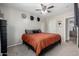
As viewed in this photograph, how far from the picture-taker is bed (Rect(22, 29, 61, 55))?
1.33 meters

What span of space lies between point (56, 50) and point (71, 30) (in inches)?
15.5

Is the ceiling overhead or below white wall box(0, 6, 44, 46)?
overhead

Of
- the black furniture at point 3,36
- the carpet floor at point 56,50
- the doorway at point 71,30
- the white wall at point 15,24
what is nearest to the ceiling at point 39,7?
the white wall at point 15,24

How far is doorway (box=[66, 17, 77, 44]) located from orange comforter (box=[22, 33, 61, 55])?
0.50 ft

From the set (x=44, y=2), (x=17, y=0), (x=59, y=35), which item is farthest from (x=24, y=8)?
(x=59, y=35)

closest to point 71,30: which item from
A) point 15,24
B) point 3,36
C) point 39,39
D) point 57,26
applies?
point 57,26

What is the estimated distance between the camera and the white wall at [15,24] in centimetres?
127

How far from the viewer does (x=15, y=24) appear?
1.31 metres

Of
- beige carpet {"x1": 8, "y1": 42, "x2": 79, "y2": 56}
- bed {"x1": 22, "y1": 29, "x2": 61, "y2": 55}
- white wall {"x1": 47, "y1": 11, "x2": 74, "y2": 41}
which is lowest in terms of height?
beige carpet {"x1": 8, "y1": 42, "x2": 79, "y2": 56}

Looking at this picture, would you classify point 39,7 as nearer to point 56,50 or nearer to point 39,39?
point 39,39

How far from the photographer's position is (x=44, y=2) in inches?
50.6

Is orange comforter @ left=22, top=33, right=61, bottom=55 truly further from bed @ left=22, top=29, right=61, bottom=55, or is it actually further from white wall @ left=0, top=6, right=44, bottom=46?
white wall @ left=0, top=6, right=44, bottom=46

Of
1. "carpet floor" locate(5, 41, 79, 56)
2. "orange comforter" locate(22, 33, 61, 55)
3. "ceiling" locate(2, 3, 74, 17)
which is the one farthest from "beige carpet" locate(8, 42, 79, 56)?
"ceiling" locate(2, 3, 74, 17)

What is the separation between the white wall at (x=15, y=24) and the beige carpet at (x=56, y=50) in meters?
0.11
